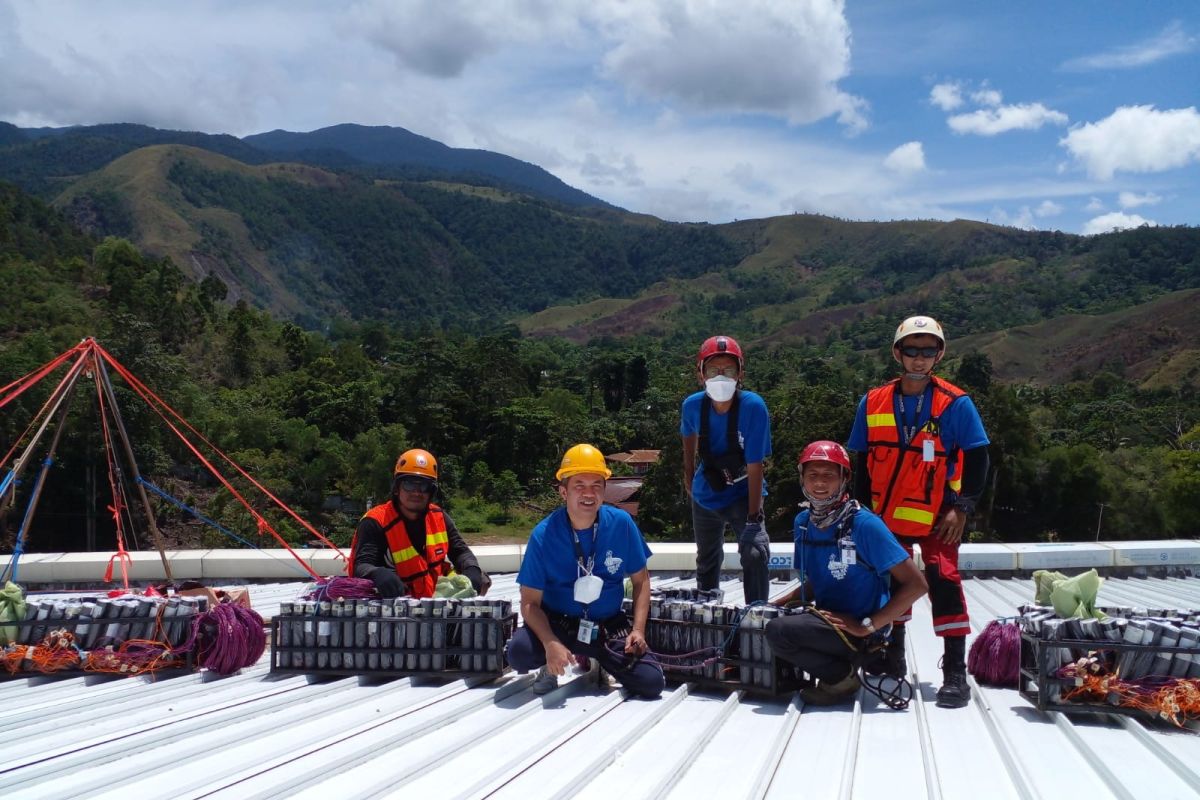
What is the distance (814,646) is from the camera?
4426 millimetres

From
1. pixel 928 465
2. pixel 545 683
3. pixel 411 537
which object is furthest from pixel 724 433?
pixel 411 537

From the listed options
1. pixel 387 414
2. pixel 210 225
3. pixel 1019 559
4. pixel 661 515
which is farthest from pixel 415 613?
pixel 210 225

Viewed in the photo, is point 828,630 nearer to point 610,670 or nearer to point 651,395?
point 610,670

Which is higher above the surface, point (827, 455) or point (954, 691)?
point (827, 455)

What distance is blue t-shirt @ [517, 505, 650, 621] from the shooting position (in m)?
4.81

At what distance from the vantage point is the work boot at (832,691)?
4488 millimetres

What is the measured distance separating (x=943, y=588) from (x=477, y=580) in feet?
8.97

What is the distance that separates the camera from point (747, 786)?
3438mm

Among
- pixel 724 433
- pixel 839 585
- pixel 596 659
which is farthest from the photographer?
pixel 724 433

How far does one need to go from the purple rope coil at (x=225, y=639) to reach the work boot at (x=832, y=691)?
2.93 m

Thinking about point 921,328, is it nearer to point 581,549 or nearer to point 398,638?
point 581,549

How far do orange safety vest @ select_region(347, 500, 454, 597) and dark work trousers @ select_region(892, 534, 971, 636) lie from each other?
9.12 feet

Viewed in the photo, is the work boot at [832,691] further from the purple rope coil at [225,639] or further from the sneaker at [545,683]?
the purple rope coil at [225,639]

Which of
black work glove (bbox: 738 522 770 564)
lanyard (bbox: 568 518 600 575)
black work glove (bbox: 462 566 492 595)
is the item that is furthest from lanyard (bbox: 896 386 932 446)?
black work glove (bbox: 462 566 492 595)
